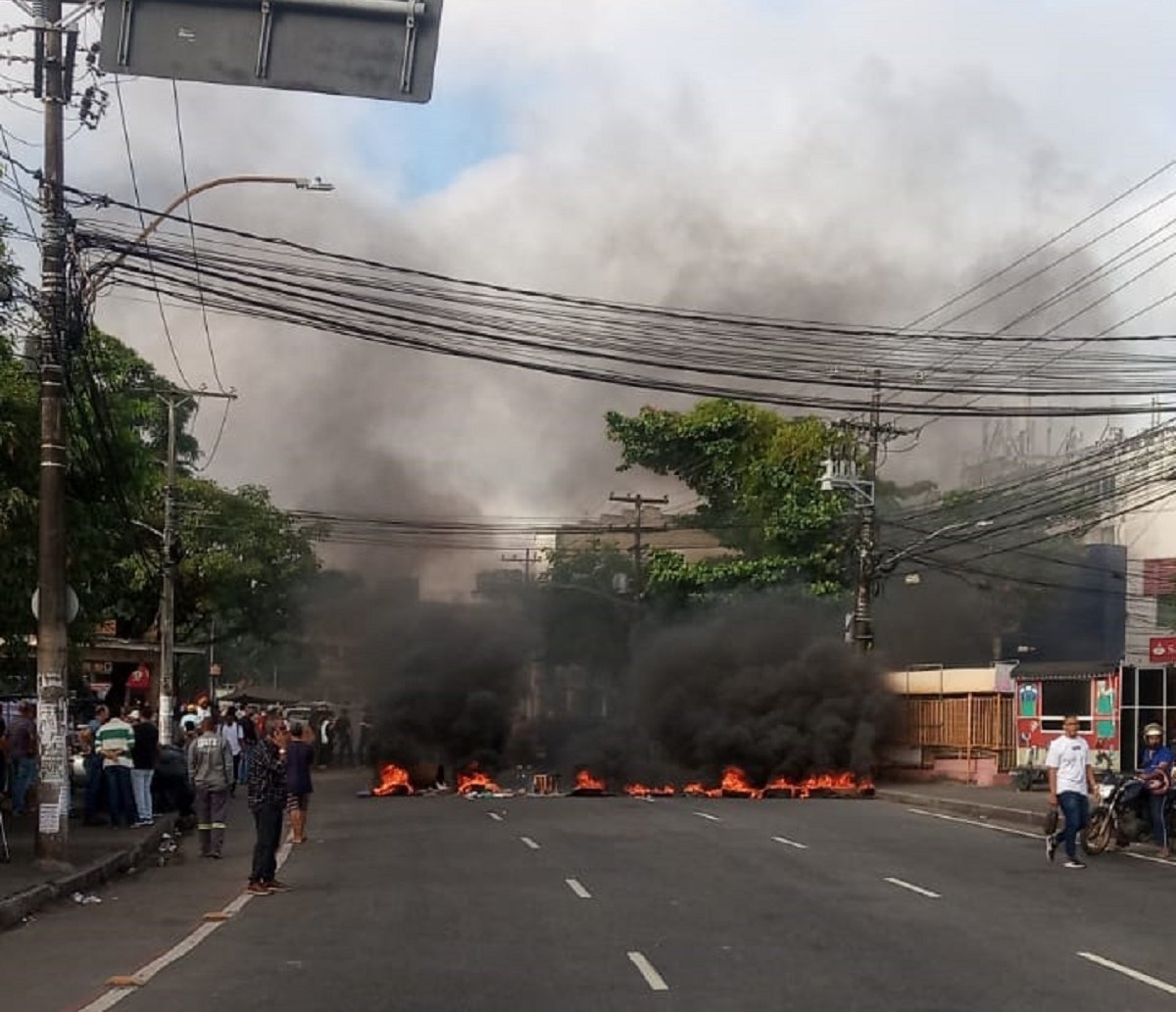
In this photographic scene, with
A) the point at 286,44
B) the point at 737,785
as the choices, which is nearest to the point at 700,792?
the point at 737,785

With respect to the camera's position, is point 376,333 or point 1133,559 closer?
point 376,333

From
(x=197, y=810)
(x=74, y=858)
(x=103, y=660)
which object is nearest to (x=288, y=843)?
(x=197, y=810)

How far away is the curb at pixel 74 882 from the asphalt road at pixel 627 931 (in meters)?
0.27

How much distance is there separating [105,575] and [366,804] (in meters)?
7.25

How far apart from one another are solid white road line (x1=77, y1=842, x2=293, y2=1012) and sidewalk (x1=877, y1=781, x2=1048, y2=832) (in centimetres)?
1381

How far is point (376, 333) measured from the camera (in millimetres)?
19469

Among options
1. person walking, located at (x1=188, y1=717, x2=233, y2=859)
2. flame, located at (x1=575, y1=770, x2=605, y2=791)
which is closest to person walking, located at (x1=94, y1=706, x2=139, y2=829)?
person walking, located at (x1=188, y1=717, x2=233, y2=859)

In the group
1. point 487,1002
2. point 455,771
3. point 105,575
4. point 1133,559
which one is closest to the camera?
point 487,1002

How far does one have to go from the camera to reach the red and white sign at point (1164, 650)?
30.3 meters

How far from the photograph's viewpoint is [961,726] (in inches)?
1495

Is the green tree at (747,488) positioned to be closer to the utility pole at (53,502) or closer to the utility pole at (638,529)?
the utility pole at (638,529)

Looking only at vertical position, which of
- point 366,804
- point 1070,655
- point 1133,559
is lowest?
point 366,804

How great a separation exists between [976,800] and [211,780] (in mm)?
16335

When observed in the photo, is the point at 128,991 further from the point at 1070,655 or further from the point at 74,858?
the point at 1070,655
